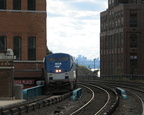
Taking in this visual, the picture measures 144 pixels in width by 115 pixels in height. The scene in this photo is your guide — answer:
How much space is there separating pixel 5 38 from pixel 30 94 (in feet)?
48.2

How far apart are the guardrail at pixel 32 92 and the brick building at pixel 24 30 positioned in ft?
27.7

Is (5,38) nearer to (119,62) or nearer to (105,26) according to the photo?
(119,62)

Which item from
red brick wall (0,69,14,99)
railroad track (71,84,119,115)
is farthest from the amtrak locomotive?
red brick wall (0,69,14,99)

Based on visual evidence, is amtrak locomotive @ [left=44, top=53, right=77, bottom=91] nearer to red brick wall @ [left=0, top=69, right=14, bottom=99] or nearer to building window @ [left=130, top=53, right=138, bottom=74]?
red brick wall @ [left=0, top=69, right=14, bottom=99]

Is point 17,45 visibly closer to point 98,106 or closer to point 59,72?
point 59,72

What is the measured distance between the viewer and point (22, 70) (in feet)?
135

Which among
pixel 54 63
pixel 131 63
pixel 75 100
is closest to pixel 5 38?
pixel 54 63

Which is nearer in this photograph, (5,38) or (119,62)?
(5,38)

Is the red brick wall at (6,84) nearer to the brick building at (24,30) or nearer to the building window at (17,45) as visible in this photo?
the brick building at (24,30)

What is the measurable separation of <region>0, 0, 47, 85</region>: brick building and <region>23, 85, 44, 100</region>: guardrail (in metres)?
8.44

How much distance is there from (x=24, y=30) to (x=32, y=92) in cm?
1396

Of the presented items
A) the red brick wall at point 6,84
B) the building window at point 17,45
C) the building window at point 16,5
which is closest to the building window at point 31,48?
the building window at point 17,45

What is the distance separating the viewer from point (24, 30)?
42.3 metres

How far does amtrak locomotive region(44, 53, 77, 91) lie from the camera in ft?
104
